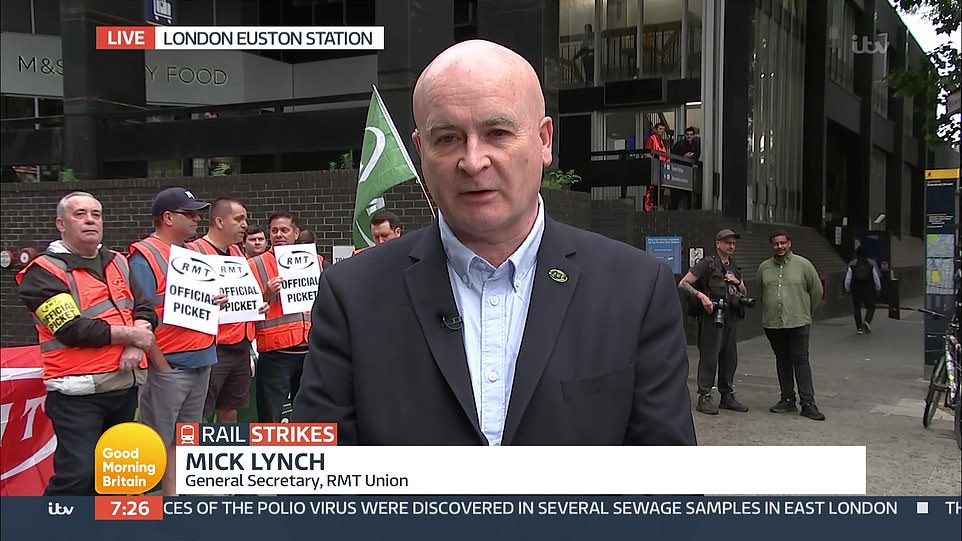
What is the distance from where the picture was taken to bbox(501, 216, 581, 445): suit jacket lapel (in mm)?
1462

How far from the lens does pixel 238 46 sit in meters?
2.77

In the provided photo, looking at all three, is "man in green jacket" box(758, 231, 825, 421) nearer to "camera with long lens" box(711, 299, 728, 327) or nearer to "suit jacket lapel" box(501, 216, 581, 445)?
"camera with long lens" box(711, 299, 728, 327)

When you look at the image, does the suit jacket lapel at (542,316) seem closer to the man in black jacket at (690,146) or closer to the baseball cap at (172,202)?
the man in black jacket at (690,146)

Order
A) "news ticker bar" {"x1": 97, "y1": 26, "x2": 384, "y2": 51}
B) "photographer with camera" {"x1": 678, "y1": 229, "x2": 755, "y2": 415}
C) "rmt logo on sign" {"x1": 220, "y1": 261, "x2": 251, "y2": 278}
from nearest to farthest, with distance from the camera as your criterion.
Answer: "news ticker bar" {"x1": 97, "y1": 26, "x2": 384, "y2": 51}, "photographer with camera" {"x1": 678, "y1": 229, "x2": 755, "y2": 415}, "rmt logo on sign" {"x1": 220, "y1": 261, "x2": 251, "y2": 278}

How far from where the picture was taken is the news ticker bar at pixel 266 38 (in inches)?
110

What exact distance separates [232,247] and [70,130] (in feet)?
8.90

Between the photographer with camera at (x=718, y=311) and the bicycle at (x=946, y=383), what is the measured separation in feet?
2.22

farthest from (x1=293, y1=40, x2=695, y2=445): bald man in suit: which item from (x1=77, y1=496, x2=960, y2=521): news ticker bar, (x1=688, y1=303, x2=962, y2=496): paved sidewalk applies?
(x1=688, y1=303, x2=962, y2=496): paved sidewalk

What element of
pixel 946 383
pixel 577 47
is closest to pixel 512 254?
pixel 577 47

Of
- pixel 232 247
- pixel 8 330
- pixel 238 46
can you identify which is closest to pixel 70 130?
pixel 8 330

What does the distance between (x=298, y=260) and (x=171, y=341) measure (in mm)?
926

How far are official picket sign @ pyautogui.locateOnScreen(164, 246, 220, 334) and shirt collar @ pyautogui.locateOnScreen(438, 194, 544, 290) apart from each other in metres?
2.52
